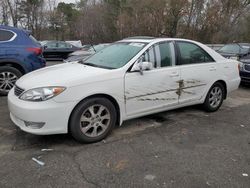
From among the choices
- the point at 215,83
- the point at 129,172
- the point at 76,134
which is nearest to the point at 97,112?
the point at 76,134

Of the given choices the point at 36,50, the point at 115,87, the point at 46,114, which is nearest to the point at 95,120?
the point at 115,87

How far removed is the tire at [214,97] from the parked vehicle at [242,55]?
2921mm

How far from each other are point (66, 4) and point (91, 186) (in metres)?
47.5

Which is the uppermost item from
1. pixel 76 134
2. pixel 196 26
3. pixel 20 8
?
pixel 20 8

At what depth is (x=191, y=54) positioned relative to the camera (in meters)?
4.87

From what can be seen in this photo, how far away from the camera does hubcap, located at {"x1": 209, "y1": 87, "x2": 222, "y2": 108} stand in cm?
529

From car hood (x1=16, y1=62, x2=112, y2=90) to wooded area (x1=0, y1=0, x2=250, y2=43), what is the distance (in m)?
23.6

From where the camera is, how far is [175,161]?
331 centimetres

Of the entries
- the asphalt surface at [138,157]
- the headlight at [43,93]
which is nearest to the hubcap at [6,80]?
the asphalt surface at [138,157]

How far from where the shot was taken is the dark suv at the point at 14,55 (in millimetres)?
6062

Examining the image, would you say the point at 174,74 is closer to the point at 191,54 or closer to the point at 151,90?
the point at 151,90

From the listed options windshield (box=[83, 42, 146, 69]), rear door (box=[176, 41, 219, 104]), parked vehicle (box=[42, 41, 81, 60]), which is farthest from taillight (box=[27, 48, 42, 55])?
parked vehicle (box=[42, 41, 81, 60])

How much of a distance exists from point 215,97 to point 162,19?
22.5 metres

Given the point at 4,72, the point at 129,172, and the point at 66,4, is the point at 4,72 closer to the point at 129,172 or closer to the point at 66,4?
the point at 129,172
